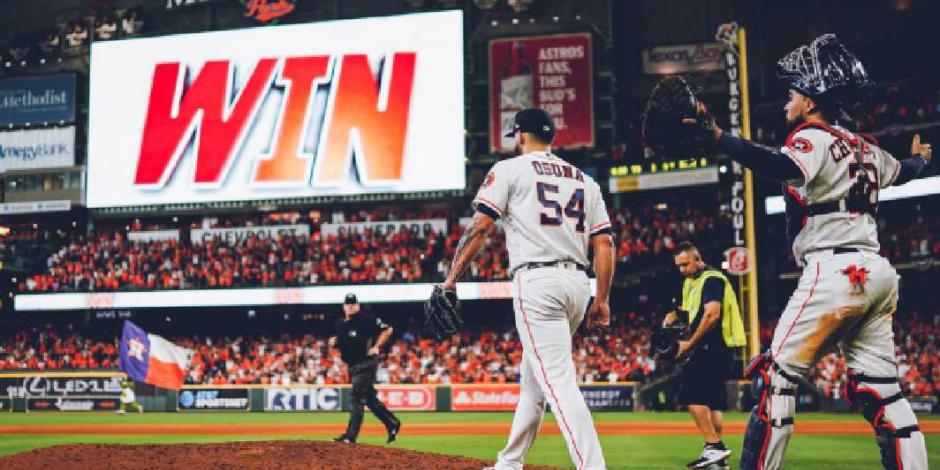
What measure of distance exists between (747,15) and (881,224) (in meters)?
10.7

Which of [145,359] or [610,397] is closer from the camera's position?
[145,359]

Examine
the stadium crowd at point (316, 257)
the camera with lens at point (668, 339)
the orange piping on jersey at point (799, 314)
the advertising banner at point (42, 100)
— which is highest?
the advertising banner at point (42, 100)

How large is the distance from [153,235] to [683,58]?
23.3 meters

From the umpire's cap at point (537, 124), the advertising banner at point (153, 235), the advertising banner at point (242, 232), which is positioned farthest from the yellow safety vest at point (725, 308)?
the advertising banner at point (153, 235)

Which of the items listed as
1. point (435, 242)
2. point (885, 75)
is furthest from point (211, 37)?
point (885, 75)

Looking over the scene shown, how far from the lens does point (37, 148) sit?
41125mm

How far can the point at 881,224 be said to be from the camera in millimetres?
31297

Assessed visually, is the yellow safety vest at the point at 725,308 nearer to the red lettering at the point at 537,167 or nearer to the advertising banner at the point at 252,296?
the red lettering at the point at 537,167

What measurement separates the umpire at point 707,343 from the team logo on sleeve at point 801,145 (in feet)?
12.4

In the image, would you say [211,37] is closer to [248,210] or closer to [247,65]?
[247,65]

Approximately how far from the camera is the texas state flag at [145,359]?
18.9m

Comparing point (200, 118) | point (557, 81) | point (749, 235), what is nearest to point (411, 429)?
point (749, 235)

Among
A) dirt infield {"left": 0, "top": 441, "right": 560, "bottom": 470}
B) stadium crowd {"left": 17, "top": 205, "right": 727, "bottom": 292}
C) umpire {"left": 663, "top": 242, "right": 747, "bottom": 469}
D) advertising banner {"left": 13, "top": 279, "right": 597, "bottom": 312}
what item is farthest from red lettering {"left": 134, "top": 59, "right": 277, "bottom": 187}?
umpire {"left": 663, "top": 242, "right": 747, "bottom": 469}

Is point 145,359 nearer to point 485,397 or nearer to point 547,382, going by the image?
point 485,397
